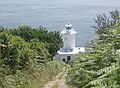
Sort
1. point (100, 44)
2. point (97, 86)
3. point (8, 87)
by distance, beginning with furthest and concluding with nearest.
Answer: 1. point (8, 87)
2. point (100, 44)
3. point (97, 86)

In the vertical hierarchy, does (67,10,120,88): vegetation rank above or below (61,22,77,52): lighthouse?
above

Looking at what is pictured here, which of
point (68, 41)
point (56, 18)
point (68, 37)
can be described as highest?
point (68, 37)

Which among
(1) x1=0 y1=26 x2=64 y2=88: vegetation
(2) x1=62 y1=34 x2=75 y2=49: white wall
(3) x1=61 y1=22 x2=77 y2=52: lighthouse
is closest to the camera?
(1) x1=0 y1=26 x2=64 y2=88: vegetation

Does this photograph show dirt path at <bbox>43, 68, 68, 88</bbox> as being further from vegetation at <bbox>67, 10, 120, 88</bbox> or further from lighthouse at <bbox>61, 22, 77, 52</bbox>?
lighthouse at <bbox>61, 22, 77, 52</bbox>

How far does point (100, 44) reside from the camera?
19.2 ft

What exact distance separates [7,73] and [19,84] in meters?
0.63

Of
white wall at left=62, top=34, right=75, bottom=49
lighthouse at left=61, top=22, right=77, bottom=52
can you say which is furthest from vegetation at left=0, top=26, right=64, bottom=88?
white wall at left=62, top=34, right=75, bottom=49

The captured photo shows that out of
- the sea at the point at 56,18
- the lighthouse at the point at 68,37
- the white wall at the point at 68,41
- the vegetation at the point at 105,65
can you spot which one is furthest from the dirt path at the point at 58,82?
the sea at the point at 56,18

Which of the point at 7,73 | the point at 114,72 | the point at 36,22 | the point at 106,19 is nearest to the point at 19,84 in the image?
the point at 7,73

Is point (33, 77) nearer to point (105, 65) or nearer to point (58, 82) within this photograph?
point (58, 82)

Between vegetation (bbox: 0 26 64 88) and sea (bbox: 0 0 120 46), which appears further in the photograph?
sea (bbox: 0 0 120 46)

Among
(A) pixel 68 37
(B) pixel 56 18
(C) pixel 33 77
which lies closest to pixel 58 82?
(C) pixel 33 77

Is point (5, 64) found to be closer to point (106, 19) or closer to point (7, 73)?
point (7, 73)

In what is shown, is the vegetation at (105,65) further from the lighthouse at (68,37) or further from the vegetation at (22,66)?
the lighthouse at (68,37)
